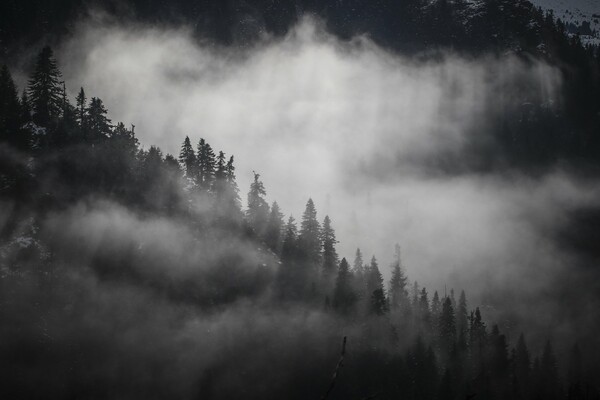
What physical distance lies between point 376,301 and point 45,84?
79.3 meters

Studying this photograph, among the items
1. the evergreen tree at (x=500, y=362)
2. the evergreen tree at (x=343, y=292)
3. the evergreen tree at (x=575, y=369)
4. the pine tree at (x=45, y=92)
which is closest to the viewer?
the pine tree at (x=45, y=92)

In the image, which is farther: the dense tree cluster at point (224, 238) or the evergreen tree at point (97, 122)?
the evergreen tree at point (97, 122)

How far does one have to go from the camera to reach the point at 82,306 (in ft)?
324

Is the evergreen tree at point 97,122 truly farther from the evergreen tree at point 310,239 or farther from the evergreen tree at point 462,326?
the evergreen tree at point 462,326

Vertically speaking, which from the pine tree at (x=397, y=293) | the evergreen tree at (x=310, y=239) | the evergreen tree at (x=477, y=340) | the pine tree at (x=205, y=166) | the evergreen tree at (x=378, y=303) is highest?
the pine tree at (x=205, y=166)

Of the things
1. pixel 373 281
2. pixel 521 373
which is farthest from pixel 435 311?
pixel 373 281

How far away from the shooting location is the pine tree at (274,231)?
129625 millimetres

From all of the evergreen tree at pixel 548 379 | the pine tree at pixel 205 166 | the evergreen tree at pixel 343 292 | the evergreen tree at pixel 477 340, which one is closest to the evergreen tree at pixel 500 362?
the evergreen tree at pixel 477 340

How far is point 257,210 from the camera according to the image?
13538 cm

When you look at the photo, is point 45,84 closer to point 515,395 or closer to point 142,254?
point 142,254

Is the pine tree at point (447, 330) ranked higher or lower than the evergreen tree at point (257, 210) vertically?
lower

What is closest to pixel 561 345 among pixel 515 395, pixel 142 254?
pixel 515 395

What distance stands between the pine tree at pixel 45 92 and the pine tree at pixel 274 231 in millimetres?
49843

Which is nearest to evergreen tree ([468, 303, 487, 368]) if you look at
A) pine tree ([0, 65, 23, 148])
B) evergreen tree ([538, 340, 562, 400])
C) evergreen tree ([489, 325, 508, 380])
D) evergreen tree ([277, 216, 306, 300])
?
evergreen tree ([489, 325, 508, 380])
